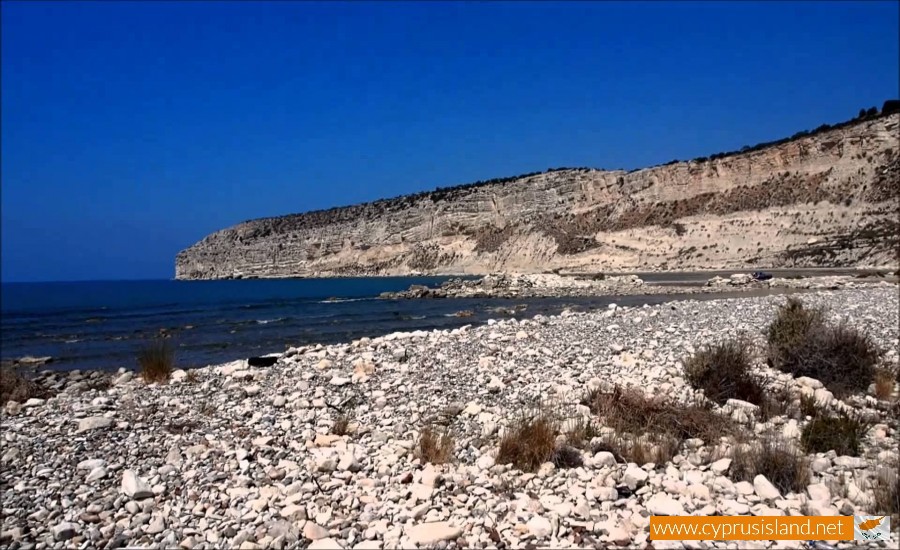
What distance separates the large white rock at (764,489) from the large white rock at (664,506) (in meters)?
0.68

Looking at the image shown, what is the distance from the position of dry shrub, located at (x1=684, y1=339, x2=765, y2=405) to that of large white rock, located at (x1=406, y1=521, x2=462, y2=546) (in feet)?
14.0

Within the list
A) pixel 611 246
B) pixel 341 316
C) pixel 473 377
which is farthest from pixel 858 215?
pixel 473 377

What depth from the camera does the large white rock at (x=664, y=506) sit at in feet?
13.3

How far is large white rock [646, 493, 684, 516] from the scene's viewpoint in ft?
13.3

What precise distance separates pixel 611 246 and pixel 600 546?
61.2 m

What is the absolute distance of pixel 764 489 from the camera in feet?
14.0

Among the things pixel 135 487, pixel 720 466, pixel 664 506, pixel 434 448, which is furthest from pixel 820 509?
pixel 135 487

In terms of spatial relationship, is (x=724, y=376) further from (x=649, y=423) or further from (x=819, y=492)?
(x=819, y=492)

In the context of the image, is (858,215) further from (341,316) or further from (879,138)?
(341,316)

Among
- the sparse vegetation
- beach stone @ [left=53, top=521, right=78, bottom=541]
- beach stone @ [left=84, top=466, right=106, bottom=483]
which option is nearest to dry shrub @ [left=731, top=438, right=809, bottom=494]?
the sparse vegetation

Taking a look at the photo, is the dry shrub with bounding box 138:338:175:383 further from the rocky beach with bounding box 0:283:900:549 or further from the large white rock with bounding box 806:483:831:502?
the large white rock with bounding box 806:483:831:502

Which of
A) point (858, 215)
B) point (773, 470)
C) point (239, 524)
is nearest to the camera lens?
point (239, 524)

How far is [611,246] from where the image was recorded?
62.4m

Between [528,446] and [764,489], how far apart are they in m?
1.88
